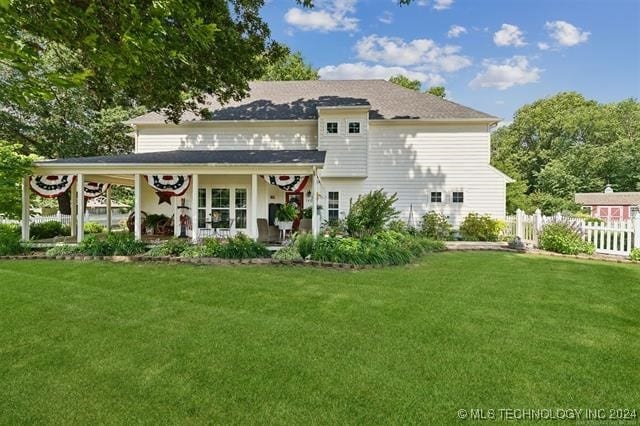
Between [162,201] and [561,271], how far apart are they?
14341 millimetres

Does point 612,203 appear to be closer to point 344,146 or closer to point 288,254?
point 344,146

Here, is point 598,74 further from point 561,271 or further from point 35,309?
point 35,309

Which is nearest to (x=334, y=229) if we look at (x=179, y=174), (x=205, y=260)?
(x=205, y=260)

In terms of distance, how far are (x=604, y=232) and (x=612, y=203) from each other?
1158 inches

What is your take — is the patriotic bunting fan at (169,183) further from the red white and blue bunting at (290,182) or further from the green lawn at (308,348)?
the green lawn at (308,348)

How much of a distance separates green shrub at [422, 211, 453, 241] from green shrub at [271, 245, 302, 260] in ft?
25.3

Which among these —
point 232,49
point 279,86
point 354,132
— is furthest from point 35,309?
point 279,86

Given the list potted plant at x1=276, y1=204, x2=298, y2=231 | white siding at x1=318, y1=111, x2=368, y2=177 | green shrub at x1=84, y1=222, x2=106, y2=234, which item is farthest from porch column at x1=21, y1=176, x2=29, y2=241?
white siding at x1=318, y1=111, x2=368, y2=177

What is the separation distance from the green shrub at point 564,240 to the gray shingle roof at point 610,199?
29228 mm

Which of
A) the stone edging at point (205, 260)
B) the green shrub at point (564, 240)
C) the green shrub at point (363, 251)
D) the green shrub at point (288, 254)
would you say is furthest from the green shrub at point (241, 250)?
the green shrub at point (564, 240)

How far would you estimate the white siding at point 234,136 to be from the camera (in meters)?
16.5

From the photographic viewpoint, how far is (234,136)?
16719 millimetres

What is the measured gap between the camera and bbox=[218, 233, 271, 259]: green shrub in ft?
31.2

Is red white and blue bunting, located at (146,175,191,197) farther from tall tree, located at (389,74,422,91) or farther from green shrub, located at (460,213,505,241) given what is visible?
tall tree, located at (389,74,422,91)
